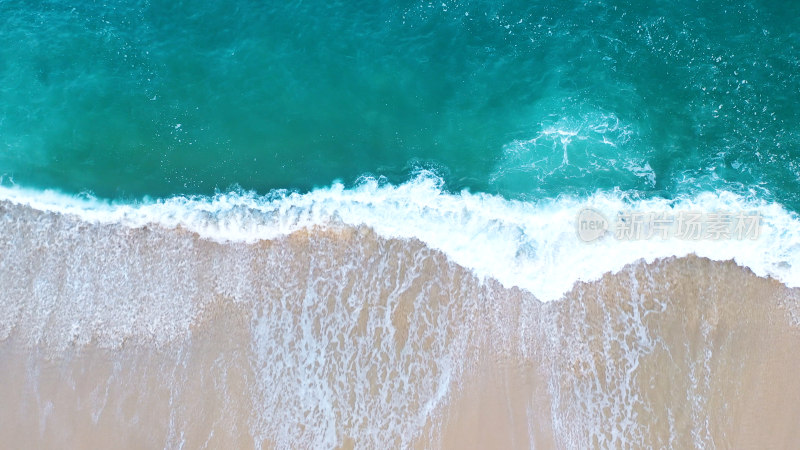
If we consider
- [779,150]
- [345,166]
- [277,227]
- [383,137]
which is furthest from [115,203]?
[779,150]

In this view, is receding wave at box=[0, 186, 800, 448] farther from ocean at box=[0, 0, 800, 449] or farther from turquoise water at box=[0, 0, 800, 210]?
turquoise water at box=[0, 0, 800, 210]

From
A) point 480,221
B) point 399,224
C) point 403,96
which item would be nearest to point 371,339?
point 399,224

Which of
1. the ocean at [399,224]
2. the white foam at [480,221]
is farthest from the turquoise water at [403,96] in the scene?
the white foam at [480,221]

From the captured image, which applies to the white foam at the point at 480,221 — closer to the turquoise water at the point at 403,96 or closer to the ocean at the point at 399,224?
the ocean at the point at 399,224

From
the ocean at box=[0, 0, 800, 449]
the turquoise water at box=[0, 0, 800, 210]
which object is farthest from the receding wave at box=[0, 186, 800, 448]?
the turquoise water at box=[0, 0, 800, 210]

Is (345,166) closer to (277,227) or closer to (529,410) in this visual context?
(277,227)
